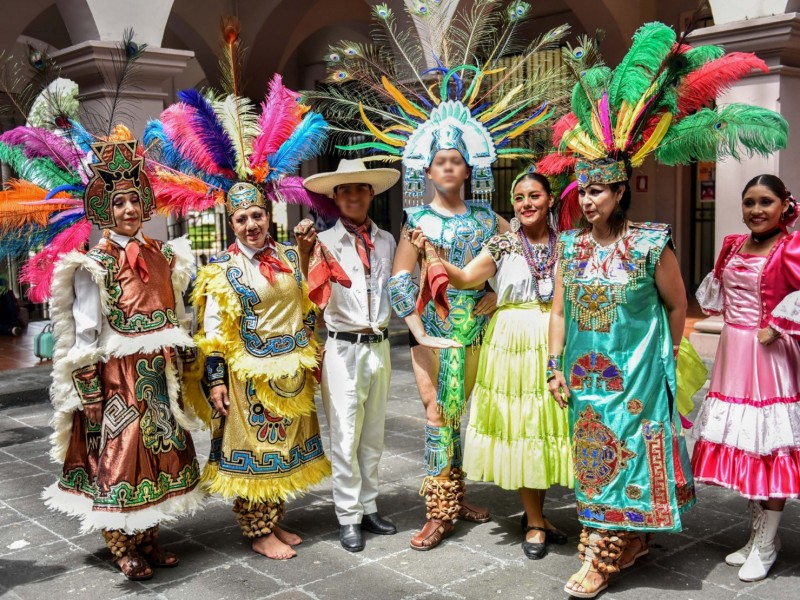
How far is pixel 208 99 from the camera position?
4551 mm

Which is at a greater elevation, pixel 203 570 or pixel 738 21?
pixel 738 21

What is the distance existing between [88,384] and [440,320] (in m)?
1.73

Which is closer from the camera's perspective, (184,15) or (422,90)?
(422,90)

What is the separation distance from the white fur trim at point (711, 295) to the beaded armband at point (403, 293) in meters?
1.42

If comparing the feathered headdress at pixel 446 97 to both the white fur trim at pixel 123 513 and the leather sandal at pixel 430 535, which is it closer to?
the leather sandal at pixel 430 535

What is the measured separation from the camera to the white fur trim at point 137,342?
13.0 ft

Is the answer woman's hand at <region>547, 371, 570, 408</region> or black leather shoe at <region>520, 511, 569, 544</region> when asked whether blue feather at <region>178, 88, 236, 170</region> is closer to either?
woman's hand at <region>547, 371, 570, 408</region>

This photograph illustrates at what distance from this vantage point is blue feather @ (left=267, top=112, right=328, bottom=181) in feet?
14.7

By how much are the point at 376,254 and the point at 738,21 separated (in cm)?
511

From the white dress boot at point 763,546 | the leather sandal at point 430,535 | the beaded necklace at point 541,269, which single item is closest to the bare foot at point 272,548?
the leather sandal at point 430,535

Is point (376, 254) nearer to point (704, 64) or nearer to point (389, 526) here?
point (389, 526)

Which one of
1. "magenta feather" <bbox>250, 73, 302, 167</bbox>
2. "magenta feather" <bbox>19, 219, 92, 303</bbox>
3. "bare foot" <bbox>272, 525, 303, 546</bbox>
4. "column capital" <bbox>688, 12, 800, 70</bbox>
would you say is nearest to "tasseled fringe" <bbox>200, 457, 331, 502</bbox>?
"bare foot" <bbox>272, 525, 303, 546</bbox>

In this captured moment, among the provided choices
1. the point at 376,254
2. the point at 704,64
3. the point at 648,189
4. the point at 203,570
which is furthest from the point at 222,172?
the point at 648,189

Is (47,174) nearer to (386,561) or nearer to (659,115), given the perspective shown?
(386,561)
